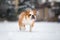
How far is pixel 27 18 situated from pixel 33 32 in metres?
0.15

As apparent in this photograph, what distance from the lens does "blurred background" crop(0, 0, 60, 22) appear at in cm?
117

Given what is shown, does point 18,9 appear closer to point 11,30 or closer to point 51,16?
point 11,30

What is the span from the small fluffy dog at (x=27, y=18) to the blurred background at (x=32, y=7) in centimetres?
4

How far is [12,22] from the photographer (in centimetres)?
118

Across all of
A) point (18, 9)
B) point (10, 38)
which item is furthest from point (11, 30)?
point (18, 9)

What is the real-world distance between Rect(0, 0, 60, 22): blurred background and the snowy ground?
0.05m

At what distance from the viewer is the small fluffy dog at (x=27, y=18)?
118 centimetres

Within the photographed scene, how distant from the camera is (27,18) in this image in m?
1.19

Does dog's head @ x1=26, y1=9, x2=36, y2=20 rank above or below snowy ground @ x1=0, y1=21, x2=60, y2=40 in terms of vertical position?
above

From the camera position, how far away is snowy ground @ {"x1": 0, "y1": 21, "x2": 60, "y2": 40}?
1.17 m

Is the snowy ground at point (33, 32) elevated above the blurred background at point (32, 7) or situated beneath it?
situated beneath

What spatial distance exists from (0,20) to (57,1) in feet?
1.85

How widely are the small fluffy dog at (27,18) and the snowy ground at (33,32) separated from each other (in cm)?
4

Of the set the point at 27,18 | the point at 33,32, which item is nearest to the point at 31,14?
the point at 27,18
